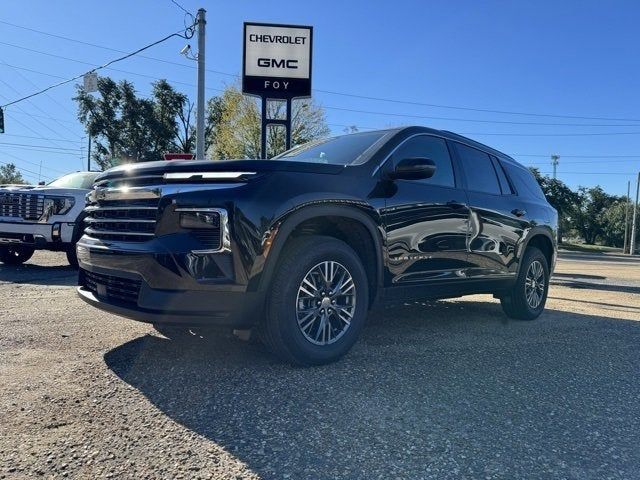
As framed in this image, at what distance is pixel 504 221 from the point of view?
5469 millimetres

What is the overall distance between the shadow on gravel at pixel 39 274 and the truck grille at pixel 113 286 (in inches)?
173

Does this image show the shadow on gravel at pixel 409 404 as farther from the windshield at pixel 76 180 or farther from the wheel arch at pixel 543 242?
the windshield at pixel 76 180

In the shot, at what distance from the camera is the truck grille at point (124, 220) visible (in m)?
3.42

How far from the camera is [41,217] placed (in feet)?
29.4

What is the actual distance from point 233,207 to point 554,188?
189ft

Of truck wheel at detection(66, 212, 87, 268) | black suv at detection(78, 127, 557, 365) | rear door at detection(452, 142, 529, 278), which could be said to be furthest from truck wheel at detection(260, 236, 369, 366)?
truck wheel at detection(66, 212, 87, 268)

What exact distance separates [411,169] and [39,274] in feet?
24.3

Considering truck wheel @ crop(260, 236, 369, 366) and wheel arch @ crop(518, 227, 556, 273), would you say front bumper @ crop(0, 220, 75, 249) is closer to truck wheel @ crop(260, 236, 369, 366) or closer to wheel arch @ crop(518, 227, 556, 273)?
truck wheel @ crop(260, 236, 369, 366)

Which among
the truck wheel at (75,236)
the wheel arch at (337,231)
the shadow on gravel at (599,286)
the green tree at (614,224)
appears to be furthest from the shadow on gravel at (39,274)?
the green tree at (614,224)

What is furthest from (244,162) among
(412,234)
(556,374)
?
(556,374)

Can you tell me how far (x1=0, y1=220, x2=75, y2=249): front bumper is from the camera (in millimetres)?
8922

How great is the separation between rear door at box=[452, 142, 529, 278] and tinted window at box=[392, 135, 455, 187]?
252 mm

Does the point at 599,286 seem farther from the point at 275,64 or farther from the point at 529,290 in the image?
the point at 275,64

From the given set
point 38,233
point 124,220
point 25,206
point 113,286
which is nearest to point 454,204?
point 124,220
